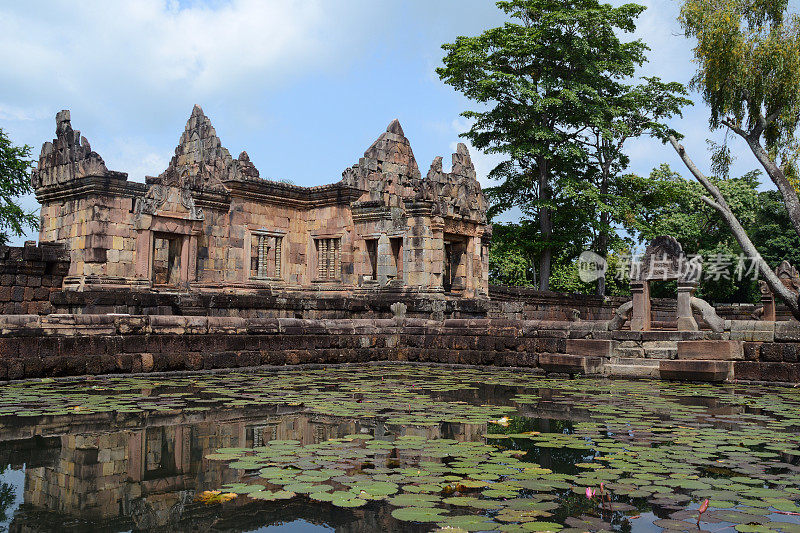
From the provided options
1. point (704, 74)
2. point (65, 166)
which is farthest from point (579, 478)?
point (704, 74)

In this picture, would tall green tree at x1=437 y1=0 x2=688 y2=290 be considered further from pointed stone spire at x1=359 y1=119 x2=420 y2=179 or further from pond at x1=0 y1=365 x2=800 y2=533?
pond at x1=0 y1=365 x2=800 y2=533

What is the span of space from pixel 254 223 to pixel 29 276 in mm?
6216

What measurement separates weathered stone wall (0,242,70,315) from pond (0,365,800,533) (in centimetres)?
663

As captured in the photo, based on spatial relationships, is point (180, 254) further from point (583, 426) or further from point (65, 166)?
point (583, 426)

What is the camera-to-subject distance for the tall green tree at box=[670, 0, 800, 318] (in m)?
21.1

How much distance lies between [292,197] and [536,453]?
15.5m

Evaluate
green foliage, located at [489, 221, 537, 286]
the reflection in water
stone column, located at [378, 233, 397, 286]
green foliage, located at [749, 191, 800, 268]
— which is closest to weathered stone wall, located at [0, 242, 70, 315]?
stone column, located at [378, 233, 397, 286]

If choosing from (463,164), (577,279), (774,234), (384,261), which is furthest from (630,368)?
(774,234)

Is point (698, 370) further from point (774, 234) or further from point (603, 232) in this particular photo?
point (774, 234)

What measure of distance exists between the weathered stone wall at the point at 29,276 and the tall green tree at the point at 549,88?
58.8 ft

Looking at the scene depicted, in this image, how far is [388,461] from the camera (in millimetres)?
3877

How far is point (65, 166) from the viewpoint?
16.2 m

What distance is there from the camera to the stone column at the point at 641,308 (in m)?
11.8

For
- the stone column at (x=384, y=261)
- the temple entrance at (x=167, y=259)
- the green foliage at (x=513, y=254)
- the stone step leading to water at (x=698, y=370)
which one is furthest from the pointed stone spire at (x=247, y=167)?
the green foliage at (x=513, y=254)
